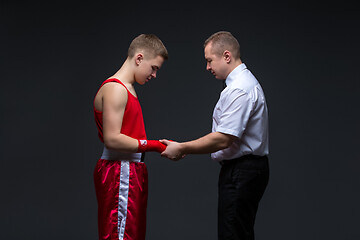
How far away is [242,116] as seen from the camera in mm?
2729

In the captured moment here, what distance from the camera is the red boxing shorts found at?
8.80 ft

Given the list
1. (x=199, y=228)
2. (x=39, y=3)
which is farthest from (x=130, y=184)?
(x=39, y=3)

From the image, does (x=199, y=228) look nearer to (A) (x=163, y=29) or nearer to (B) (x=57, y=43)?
(A) (x=163, y=29)

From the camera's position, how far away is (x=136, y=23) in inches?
178

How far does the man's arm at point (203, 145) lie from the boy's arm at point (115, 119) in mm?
330

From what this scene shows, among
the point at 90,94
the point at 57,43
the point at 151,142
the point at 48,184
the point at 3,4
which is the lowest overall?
the point at 48,184

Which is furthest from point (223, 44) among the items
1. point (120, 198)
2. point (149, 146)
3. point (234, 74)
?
point (120, 198)

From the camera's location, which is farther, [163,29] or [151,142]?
[163,29]

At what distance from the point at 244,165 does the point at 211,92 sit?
1713 mm

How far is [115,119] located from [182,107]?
1.83 m

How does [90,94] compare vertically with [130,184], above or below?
above

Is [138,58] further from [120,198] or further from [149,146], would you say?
[120,198]

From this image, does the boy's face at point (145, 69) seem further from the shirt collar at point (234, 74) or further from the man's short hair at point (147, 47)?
the shirt collar at point (234, 74)

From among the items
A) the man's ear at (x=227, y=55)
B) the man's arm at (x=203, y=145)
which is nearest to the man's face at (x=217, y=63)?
the man's ear at (x=227, y=55)
